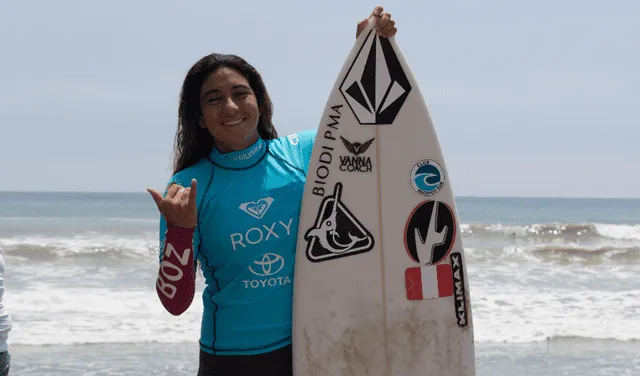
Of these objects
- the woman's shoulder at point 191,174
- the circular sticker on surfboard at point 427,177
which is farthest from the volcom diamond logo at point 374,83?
the woman's shoulder at point 191,174

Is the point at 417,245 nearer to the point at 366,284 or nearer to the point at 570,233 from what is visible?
the point at 366,284

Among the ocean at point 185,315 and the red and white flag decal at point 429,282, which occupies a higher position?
the red and white flag decal at point 429,282

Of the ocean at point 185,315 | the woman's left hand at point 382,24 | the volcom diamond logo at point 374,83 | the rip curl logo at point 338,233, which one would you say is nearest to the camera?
the rip curl logo at point 338,233

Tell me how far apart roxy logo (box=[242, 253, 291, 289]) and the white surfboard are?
1.03ft

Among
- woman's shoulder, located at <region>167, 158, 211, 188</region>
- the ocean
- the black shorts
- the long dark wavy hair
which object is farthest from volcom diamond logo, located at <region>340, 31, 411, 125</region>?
the ocean

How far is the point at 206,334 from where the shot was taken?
2.02 meters

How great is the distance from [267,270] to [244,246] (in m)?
0.10

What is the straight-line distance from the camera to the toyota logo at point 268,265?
Result: 1.95 m

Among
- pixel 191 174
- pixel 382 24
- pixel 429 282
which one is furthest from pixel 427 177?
pixel 191 174

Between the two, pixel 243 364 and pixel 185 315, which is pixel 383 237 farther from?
pixel 185 315

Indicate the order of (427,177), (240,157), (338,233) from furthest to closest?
(427,177), (338,233), (240,157)

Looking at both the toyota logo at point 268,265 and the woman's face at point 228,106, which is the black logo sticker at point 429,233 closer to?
the toyota logo at point 268,265

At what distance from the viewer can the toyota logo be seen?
195 centimetres

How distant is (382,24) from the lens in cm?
251
